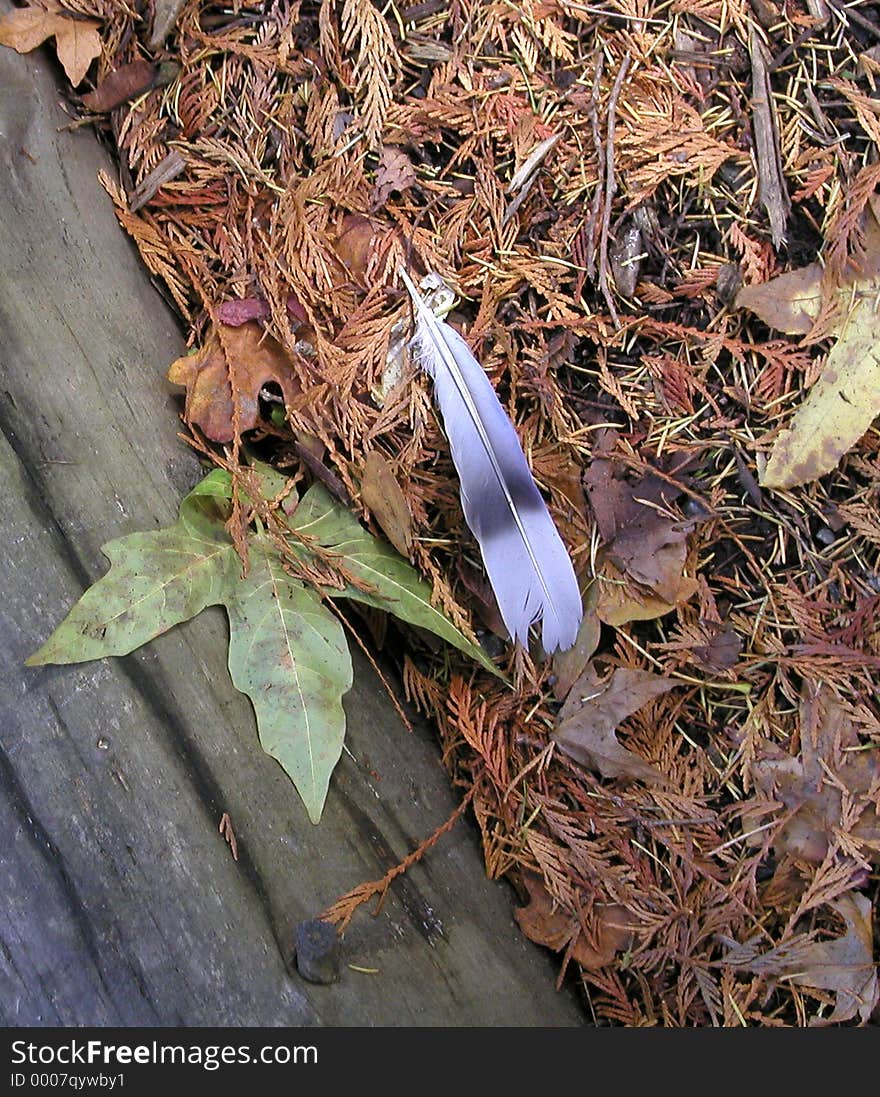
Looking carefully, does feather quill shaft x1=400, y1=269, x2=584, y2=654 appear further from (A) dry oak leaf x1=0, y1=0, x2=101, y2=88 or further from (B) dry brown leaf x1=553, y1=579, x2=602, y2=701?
(A) dry oak leaf x1=0, y1=0, x2=101, y2=88

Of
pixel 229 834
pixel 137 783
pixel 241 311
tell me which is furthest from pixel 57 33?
pixel 229 834

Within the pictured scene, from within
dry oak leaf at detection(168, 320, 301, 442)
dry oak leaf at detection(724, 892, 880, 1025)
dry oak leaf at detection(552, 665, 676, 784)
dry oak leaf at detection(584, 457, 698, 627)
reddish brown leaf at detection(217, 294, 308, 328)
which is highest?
reddish brown leaf at detection(217, 294, 308, 328)

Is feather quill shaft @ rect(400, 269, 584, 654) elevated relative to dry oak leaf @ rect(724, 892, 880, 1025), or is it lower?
elevated

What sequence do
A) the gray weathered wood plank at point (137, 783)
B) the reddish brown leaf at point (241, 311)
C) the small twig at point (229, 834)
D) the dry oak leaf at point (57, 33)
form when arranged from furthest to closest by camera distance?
the reddish brown leaf at point (241, 311)
the dry oak leaf at point (57, 33)
the small twig at point (229, 834)
the gray weathered wood plank at point (137, 783)

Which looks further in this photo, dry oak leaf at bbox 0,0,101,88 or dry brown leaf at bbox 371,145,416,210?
dry brown leaf at bbox 371,145,416,210

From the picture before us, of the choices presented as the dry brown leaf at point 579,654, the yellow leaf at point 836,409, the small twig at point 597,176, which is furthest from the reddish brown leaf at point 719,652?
the small twig at point 597,176

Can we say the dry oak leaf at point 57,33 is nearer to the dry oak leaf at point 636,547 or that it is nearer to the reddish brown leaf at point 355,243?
the reddish brown leaf at point 355,243

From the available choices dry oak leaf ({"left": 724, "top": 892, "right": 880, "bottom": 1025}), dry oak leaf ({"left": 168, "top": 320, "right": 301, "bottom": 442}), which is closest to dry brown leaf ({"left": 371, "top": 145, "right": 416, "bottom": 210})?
dry oak leaf ({"left": 168, "top": 320, "right": 301, "bottom": 442})

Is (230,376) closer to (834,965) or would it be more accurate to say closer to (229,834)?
(229,834)
